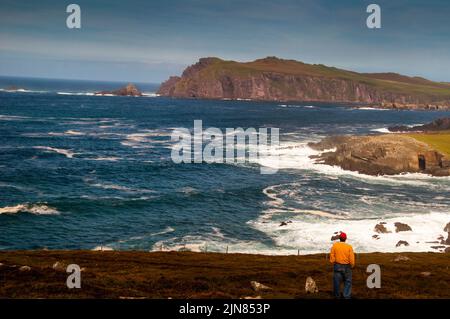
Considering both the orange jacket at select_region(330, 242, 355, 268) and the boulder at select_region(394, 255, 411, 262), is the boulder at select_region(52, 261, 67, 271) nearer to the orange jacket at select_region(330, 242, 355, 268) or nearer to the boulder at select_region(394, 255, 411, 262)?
the orange jacket at select_region(330, 242, 355, 268)

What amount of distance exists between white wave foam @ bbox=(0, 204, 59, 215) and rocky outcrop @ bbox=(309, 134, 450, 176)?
63256 mm

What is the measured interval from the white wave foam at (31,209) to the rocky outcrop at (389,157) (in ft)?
208

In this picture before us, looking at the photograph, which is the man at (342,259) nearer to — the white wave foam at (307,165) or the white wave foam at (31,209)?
the white wave foam at (31,209)

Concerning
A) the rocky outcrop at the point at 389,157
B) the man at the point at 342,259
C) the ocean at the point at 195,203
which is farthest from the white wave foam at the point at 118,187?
the man at the point at 342,259

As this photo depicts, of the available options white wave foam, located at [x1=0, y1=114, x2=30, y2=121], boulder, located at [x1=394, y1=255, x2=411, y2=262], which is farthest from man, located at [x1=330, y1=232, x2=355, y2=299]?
white wave foam, located at [x1=0, y1=114, x2=30, y2=121]

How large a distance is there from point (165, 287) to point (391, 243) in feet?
127

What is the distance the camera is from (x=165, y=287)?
30.0 metres

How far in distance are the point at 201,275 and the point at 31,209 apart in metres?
40.3

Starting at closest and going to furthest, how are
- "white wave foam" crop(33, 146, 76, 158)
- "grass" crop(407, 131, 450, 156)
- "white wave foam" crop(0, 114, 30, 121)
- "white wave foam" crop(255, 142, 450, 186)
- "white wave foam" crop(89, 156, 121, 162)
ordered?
"white wave foam" crop(255, 142, 450, 186) → "white wave foam" crop(89, 156, 121, 162) → "grass" crop(407, 131, 450, 156) → "white wave foam" crop(33, 146, 76, 158) → "white wave foam" crop(0, 114, 30, 121)

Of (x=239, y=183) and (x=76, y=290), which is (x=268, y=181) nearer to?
(x=239, y=183)

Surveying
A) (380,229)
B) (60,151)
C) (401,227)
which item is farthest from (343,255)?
(60,151)

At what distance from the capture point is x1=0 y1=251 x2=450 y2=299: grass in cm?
2781

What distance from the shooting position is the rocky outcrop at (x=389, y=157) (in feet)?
327
